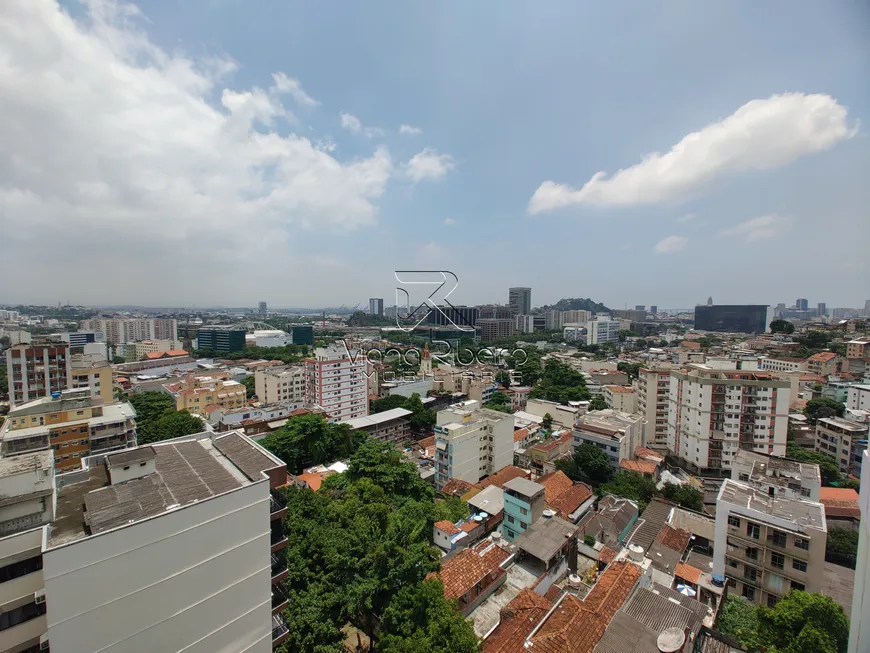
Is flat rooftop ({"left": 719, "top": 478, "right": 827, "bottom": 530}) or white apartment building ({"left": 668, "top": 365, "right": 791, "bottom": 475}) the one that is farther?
white apartment building ({"left": 668, "top": 365, "right": 791, "bottom": 475})

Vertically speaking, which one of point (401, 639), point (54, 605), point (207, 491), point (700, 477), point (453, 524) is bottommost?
point (700, 477)

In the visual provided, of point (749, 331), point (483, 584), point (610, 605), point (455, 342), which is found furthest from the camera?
point (749, 331)

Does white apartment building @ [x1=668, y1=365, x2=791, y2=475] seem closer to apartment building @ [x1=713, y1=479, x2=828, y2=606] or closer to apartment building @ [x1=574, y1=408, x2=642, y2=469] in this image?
apartment building @ [x1=574, y1=408, x2=642, y2=469]

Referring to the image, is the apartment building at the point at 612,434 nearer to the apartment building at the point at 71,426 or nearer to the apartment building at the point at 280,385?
the apartment building at the point at 280,385

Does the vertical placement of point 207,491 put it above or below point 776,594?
above

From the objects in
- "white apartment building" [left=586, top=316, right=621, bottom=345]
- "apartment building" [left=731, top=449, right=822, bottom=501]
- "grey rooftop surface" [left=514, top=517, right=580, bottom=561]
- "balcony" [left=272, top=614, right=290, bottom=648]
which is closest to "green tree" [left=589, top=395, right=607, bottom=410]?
"apartment building" [left=731, top=449, right=822, bottom=501]

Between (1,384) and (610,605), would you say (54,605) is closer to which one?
(610,605)

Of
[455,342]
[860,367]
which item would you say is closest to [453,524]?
[860,367]

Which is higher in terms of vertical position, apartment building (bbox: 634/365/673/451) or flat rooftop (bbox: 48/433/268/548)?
flat rooftop (bbox: 48/433/268/548)
